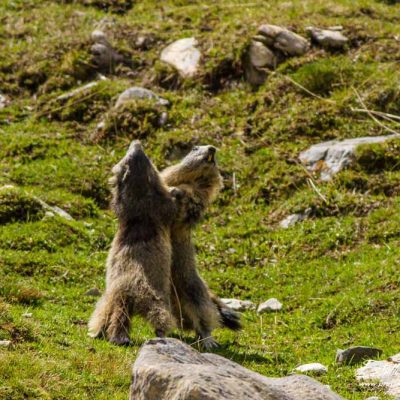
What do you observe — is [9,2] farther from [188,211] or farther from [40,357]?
[40,357]

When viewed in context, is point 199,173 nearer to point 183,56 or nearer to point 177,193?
point 177,193

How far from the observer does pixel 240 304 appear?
13.2 metres

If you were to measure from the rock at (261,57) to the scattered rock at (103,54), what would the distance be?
3.40 m

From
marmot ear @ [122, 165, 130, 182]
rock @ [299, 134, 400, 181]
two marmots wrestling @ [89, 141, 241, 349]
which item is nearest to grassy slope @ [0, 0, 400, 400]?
rock @ [299, 134, 400, 181]

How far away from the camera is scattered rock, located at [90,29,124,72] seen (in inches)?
825

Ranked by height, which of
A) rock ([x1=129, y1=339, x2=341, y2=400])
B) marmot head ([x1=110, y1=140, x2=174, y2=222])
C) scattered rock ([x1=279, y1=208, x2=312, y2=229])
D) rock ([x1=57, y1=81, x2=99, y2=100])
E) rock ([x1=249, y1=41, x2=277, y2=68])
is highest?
rock ([x1=129, y1=339, x2=341, y2=400])

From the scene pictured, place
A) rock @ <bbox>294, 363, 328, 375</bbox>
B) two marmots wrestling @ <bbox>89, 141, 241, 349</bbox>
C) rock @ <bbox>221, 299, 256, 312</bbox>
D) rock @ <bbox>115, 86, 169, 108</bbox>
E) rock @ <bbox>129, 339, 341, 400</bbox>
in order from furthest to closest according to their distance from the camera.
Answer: rock @ <bbox>115, 86, 169, 108</bbox> → rock @ <bbox>221, 299, 256, 312</bbox> → two marmots wrestling @ <bbox>89, 141, 241, 349</bbox> → rock @ <bbox>294, 363, 328, 375</bbox> → rock @ <bbox>129, 339, 341, 400</bbox>

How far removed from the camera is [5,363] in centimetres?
766

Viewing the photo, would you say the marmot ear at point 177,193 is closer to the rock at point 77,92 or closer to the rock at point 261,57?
the rock at point 77,92

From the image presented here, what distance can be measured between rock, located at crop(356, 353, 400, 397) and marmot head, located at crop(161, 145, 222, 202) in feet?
11.6

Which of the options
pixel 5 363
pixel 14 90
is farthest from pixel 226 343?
pixel 14 90

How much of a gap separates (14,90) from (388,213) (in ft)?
32.6

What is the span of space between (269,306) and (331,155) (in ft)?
15.6

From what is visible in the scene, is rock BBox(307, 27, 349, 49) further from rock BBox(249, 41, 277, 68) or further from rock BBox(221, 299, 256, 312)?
rock BBox(221, 299, 256, 312)
